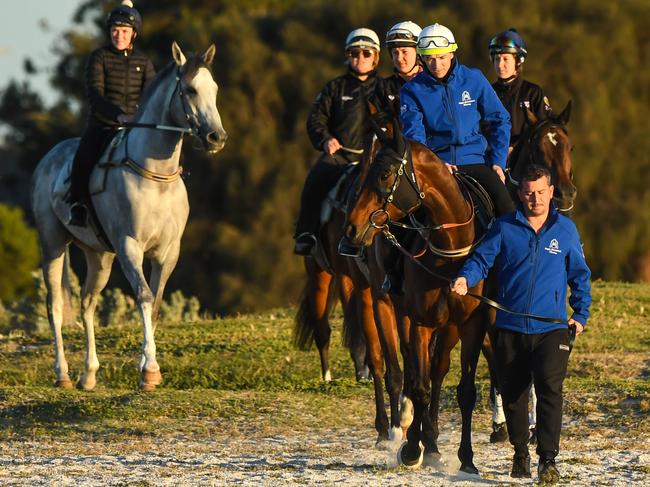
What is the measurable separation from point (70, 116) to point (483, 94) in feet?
117

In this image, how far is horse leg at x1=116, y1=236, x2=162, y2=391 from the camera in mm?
13797

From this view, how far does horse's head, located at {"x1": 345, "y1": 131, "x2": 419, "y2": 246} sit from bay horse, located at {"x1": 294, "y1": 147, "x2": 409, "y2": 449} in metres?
0.17

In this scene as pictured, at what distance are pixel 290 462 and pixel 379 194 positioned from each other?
7.12 feet

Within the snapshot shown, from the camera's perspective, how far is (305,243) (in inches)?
540

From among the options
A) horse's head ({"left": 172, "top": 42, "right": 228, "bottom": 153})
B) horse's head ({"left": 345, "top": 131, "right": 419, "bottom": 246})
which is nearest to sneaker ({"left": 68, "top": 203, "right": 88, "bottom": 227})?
horse's head ({"left": 172, "top": 42, "right": 228, "bottom": 153})

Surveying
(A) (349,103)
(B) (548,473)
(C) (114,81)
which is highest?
(C) (114,81)

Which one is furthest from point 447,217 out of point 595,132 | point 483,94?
point 595,132

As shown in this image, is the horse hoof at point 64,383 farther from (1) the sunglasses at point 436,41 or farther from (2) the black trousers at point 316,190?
(1) the sunglasses at point 436,41

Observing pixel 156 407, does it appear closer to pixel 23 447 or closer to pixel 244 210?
pixel 23 447

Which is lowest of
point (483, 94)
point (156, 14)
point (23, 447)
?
point (23, 447)

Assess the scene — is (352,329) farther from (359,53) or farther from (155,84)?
(155,84)

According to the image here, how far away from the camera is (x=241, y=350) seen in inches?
647

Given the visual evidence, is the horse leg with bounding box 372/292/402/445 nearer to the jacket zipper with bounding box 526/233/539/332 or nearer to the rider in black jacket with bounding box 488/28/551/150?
the rider in black jacket with bounding box 488/28/551/150

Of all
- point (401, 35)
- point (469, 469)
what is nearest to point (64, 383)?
point (401, 35)
